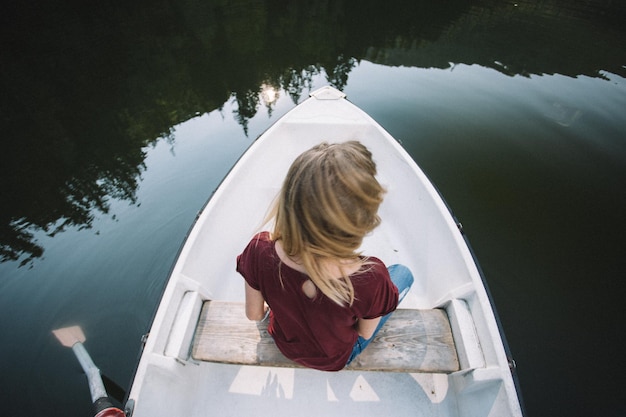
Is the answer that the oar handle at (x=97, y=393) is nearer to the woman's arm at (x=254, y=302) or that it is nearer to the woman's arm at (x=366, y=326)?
the woman's arm at (x=254, y=302)

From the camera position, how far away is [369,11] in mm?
15266

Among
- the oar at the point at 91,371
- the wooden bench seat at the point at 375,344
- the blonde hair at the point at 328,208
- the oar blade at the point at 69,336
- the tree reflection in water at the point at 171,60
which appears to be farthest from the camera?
the tree reflection in water at the point at 171,60

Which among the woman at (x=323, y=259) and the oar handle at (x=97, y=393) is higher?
the woman at (x=323, y=259)

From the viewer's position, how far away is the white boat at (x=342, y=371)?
5.18ft

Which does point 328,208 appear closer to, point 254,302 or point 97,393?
point 254,302

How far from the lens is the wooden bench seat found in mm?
1530

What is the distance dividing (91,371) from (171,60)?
1003cm

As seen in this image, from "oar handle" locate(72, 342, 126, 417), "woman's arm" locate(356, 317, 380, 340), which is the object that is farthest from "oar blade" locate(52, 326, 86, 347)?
"woman's arm" locate(356, 317, 380, 340)

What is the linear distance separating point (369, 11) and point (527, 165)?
590 inches

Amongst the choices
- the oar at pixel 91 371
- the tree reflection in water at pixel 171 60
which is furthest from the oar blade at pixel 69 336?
the tree reflection in water at pixel 171 60

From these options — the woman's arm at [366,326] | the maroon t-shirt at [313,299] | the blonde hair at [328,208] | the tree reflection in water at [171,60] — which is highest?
the blonde hair at [328,208]

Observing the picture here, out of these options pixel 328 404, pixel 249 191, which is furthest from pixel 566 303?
pixel 249 191

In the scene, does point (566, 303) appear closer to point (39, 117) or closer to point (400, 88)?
point (400, 88)

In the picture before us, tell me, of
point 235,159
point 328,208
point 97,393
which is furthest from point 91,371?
point 235,159
